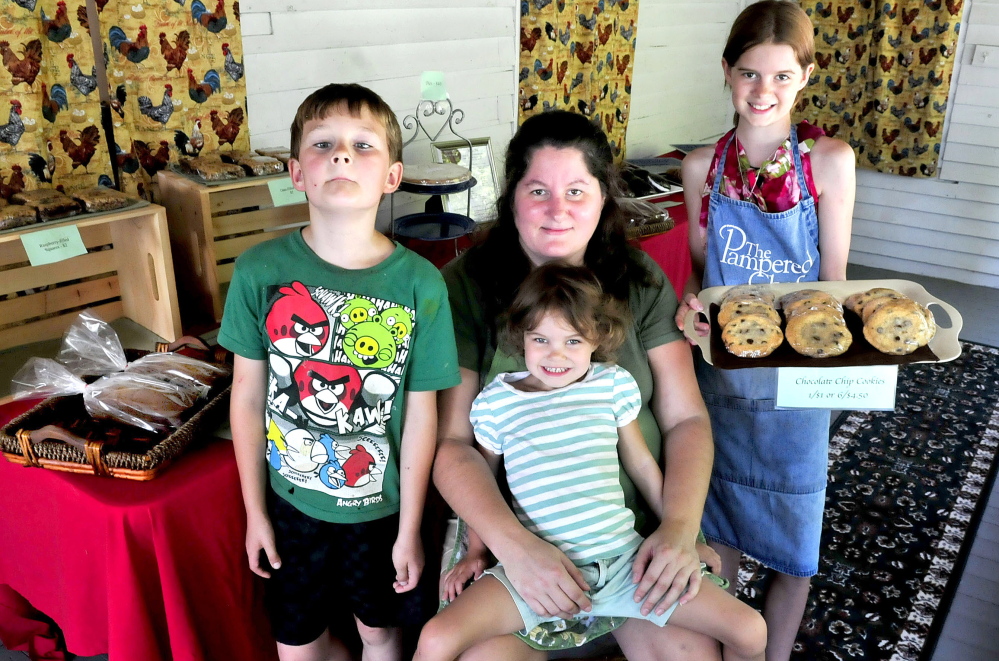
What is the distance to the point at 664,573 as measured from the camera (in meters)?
1.27

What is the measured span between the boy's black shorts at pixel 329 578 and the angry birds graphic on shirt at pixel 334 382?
74 mm

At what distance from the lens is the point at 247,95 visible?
7.41ft

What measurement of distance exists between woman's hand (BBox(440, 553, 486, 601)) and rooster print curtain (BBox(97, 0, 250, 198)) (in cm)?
132

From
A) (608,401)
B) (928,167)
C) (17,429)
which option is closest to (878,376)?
(608,401)

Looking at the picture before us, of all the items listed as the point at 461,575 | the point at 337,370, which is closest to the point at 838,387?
the point at 461,575

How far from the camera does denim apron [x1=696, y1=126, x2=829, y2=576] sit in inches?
64.8

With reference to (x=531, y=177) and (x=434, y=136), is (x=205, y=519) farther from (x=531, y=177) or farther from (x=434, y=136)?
(x=434, y=136)

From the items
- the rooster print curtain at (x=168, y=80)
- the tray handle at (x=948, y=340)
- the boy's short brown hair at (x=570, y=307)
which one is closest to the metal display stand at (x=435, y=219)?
the rooster print curtain at (x=168, y=80)

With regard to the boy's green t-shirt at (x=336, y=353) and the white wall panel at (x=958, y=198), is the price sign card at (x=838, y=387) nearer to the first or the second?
the boy's green t-shirt at (x=336, y=353)

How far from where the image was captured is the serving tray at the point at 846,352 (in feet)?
4.70

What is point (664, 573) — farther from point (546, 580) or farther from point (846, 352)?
point (846, 352)

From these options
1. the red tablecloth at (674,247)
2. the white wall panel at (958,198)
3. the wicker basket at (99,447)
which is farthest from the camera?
the white wall panel at (958,198)

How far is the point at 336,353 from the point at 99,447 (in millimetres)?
449

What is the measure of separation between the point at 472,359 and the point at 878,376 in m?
0.77
